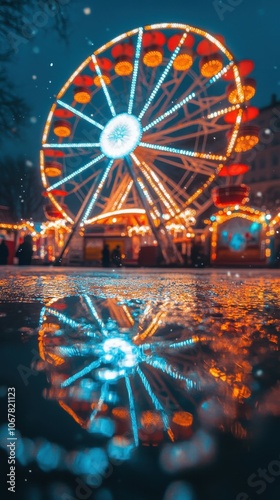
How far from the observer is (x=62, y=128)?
46.8 ft

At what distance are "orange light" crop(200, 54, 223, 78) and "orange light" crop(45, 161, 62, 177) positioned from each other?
6963 millimetres

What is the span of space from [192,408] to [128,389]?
0.19m

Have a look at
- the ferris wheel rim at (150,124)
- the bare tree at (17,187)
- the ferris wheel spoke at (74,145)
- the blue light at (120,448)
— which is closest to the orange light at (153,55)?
the ferris wheel rim at (150,124)

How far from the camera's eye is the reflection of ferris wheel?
1259cm

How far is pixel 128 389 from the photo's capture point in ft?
3.03

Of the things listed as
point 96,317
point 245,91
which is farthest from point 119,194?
point 96,317

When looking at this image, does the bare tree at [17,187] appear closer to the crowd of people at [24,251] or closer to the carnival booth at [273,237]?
the crowd of people at [24,251]

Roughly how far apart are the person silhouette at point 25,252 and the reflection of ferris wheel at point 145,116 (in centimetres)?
343

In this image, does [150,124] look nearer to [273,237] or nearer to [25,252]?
[25,252]

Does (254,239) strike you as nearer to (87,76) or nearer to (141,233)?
(141,233)

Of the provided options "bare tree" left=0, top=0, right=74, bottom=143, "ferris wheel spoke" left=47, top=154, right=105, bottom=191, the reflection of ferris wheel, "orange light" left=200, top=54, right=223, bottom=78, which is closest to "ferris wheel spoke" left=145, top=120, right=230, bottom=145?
the reflection of ferris wheel

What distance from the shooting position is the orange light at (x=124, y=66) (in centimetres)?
1334

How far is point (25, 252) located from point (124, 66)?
7.90m

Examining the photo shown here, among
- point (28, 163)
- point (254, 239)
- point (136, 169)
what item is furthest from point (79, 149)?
point (28, 163)
